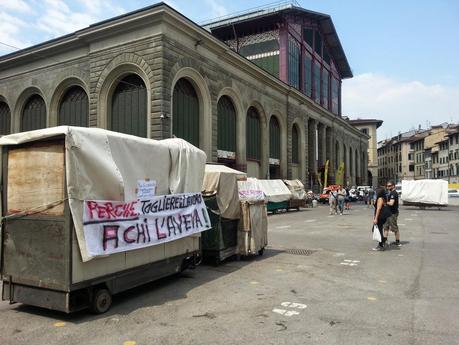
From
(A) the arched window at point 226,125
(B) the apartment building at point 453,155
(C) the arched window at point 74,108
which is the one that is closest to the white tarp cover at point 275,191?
(A) the arched window at point 226,125

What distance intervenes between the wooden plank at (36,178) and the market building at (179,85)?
18548mm

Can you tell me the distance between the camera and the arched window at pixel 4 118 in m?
35.1

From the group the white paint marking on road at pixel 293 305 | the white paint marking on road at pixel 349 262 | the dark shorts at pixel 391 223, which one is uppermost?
the dark shorts at pixel 391 223

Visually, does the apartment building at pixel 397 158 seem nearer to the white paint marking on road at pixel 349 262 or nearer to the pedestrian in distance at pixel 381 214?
the pedestrian in distance at pixel 381 214

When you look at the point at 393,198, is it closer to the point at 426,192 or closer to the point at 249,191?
the point at 249,191

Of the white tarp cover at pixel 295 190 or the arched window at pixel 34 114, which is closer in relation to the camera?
the white tarp cover at pixel 295 190

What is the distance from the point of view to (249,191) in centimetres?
1034

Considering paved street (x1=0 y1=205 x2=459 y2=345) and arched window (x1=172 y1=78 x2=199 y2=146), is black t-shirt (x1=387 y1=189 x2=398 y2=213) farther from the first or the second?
arched window (x1=172 y1=78 x2=199 y2=146)

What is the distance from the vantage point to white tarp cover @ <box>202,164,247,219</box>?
9.36m

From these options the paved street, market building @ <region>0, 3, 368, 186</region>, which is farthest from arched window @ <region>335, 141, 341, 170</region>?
the paved street

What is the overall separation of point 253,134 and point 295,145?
11632 mm

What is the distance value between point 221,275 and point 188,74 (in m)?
21.3

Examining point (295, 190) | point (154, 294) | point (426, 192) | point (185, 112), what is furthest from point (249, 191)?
point (426, 192)

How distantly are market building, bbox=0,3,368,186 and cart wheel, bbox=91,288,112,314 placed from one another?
1918 centimetres
